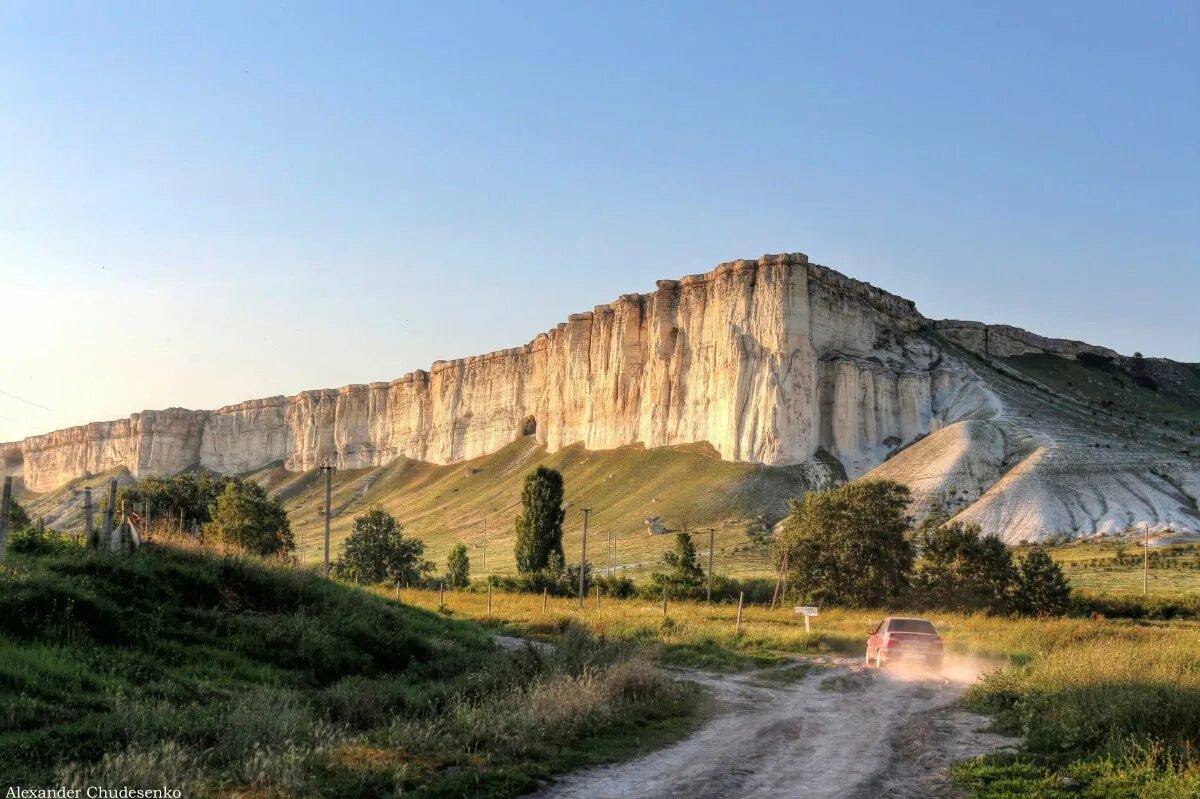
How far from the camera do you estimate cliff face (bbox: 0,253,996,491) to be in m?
105

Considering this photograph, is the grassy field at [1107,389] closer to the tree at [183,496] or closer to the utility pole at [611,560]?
the utility pole at [611,560]

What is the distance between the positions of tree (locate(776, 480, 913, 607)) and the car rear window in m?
21.7

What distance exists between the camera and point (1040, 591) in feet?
139

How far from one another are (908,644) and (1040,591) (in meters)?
22.8

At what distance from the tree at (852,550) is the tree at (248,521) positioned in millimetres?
25094

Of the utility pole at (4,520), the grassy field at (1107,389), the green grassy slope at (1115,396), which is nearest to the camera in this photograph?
the utility pole at (4,520)

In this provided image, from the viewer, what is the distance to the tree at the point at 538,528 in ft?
217

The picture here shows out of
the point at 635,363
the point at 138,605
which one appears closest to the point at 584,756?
the point at 138,605

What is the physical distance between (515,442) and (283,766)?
439 ft

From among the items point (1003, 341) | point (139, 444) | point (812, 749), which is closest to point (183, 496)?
point (812, 749)

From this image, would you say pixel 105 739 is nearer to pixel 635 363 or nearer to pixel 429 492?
pixel 635 363

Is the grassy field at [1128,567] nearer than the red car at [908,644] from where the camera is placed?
Answer: No

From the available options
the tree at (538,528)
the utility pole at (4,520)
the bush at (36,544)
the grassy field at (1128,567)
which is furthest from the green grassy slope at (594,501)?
the utility pole at (4,520)

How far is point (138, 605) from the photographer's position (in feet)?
52.2
